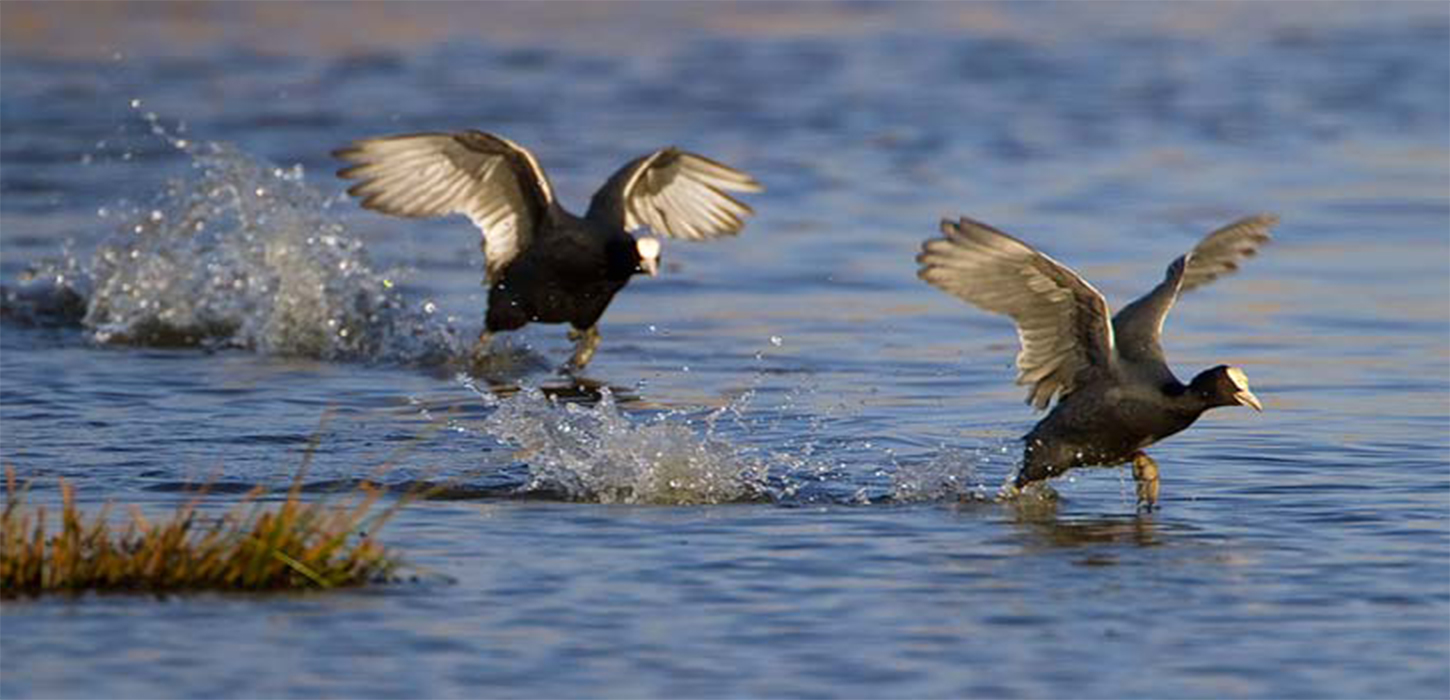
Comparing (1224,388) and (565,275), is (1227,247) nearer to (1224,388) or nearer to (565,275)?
(1224,388)

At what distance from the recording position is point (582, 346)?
40.0 ft

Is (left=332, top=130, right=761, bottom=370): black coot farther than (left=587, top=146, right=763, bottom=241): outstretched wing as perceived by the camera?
No

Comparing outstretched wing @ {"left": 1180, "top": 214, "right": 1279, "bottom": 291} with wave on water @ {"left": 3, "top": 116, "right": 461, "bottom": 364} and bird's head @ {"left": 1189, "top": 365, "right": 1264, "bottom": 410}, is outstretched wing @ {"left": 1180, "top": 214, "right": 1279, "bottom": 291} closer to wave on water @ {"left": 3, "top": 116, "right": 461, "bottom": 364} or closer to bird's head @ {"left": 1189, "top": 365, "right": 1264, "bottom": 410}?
bird's head @ {"left": 1189, "top": 365, "right": 1264, "bottom": 410}

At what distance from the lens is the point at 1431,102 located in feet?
72.7

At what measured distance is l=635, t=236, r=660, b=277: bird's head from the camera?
11.3 meters

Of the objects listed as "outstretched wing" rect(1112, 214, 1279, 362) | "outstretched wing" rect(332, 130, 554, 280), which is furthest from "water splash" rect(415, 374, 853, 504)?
"outstretched wing" rect(332, 130, 554, 280)

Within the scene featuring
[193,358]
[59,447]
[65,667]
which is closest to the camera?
[65,667]

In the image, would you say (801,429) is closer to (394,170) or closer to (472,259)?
(394,170)

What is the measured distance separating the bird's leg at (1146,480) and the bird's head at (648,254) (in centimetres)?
295

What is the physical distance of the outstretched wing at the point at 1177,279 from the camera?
889 cm

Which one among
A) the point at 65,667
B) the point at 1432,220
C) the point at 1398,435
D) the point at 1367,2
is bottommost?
the point at 65,667

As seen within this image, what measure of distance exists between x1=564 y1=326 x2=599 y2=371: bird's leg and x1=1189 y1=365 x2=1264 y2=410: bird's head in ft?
13.5

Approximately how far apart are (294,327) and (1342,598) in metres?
6.27

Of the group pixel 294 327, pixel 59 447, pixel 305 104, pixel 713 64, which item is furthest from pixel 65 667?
pixel 713 64
